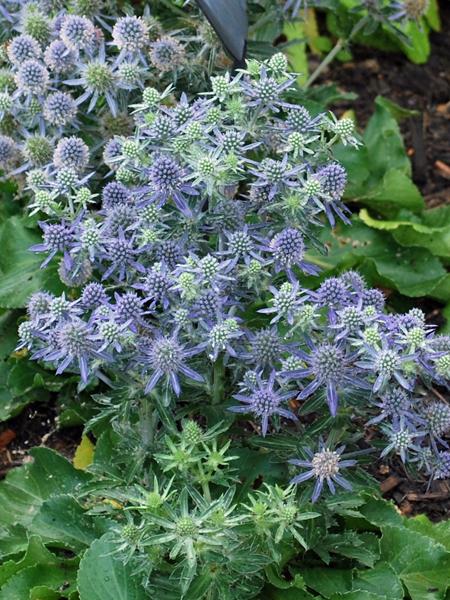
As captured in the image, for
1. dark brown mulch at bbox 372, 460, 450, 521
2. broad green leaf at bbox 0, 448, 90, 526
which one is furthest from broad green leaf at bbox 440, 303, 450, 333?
broad green leaf at bbox 0, 448, 90, 526

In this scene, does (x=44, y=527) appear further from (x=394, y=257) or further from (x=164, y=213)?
(x=394, y=257)

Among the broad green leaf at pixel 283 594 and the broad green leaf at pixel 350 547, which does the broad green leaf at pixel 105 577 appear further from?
the broad green leaf at pixel 350 547

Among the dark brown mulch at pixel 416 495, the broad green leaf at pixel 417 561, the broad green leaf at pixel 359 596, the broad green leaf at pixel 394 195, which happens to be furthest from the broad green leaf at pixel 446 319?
the broad green leaf at pixel 359 596

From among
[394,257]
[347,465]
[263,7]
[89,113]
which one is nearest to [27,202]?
[89,113]

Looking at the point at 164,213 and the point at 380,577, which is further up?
the point at 164,213

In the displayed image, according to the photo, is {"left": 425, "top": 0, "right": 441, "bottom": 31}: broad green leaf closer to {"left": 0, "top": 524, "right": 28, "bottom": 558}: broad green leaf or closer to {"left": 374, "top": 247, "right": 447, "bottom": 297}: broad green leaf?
{"left": 374, "top": 247, "right": 447, "bottom": 297}: broad green leaf

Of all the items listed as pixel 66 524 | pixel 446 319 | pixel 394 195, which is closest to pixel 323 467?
pixel 66 524
